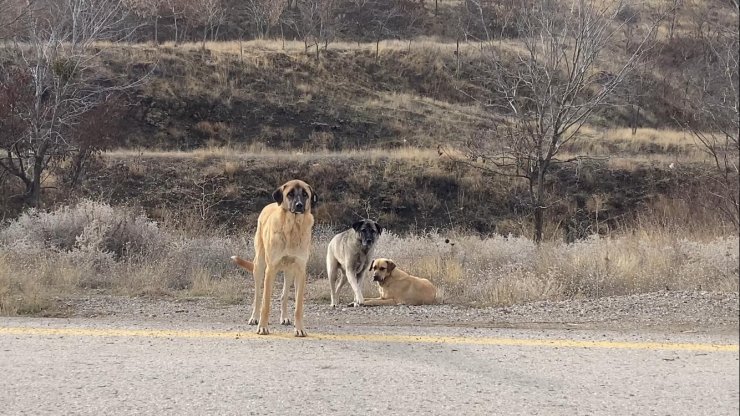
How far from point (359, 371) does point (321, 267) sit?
7.24m

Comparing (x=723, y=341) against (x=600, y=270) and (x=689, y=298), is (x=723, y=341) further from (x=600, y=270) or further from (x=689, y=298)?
(x=600, y=270)

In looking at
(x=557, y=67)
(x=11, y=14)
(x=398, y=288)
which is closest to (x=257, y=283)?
(x=398, y=288)

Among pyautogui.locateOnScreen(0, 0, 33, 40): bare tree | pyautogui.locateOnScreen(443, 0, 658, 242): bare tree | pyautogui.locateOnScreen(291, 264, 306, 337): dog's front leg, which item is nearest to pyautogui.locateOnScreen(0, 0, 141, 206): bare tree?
pyautogui.locateOnScreen(0, 0, 33, 40): bare tree

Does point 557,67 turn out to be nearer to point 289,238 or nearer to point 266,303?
point 289,238

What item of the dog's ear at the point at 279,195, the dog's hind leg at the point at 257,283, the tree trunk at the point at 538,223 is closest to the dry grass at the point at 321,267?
the tree trunk at the point at 538,223

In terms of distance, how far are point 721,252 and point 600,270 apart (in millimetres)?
6598

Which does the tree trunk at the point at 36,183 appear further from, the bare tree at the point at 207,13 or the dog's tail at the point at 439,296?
the bare tree at the point at 207,13

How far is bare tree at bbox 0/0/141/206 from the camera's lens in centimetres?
1847

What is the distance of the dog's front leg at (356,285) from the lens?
1005 centimetres


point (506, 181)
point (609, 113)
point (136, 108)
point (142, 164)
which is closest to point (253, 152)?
point (142, 164)

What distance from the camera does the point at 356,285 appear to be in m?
10.3

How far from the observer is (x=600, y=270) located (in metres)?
9.30

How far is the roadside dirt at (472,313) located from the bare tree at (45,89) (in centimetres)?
1075

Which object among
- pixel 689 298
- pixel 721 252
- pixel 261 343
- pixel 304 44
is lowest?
pixel 261 343
